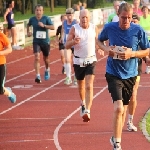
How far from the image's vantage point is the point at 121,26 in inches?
383

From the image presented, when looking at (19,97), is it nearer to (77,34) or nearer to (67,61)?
(67,61)

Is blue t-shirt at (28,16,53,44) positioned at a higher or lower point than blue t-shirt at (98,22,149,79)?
→ lower

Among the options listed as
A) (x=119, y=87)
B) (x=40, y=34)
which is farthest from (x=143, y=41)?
(x=40, y=34)

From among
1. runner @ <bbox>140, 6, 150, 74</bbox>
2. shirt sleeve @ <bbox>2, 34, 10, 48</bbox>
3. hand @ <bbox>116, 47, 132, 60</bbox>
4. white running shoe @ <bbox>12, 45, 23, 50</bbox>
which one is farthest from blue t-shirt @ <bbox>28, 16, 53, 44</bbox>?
white running shoe @ <bbox>12, 45, 23, 50</bbox>

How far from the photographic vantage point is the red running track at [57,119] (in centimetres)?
1096

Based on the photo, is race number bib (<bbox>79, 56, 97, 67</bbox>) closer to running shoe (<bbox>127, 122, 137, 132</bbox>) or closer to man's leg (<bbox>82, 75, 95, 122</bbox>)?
man's leg (<bbox>82, 75, 95, 122</bbox>)

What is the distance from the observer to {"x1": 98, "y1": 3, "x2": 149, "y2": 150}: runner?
9.64 meters

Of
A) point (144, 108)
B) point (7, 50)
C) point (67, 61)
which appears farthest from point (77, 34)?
point (67, 61)

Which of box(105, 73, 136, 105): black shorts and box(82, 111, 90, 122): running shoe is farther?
box(82, 111, 90, 122): running shoe

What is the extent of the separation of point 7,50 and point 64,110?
6.04 ft

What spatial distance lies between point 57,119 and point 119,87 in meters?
3.66

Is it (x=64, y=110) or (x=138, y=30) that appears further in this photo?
(x=64, y=110)

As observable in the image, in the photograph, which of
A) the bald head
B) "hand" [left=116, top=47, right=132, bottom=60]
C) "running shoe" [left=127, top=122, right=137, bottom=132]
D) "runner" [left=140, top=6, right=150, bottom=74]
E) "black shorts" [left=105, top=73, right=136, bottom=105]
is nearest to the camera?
"hand" [left=116, top=47, right=132, bottom=60]

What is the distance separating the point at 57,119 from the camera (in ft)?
44.1
